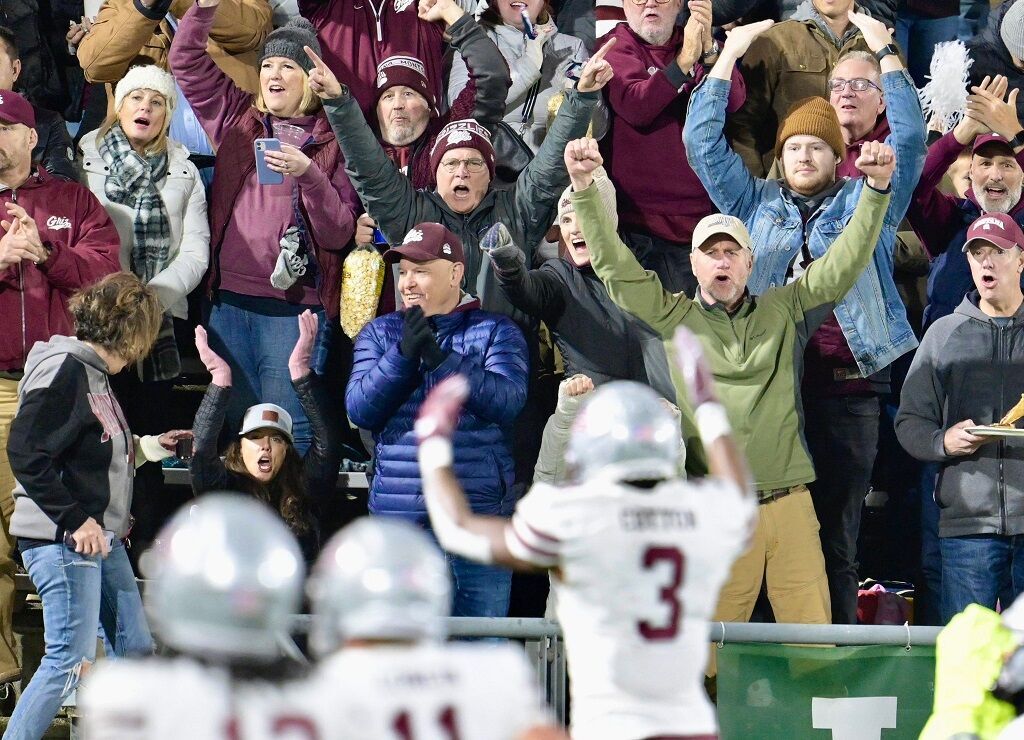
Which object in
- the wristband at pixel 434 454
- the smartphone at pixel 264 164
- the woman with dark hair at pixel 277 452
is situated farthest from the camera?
the smartphone at pixel 264 164

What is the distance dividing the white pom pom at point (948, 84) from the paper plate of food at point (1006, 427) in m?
Result: 1.99

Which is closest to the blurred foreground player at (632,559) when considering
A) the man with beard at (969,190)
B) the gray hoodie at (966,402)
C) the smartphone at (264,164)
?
the gray hoodie at (966,402)

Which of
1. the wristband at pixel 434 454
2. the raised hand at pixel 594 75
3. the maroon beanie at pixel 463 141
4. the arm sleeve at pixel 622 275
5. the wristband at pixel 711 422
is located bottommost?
the wristband at pixel 434 454

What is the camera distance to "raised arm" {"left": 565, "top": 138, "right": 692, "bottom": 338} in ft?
23.7

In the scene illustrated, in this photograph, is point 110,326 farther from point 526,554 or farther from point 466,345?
point 526,554

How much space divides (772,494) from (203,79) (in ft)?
11.3

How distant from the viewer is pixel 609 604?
5090 mm

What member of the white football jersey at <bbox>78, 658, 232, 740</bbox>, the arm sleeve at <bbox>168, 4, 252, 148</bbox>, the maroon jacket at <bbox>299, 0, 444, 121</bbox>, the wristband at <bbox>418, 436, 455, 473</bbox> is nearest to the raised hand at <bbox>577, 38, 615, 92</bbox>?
→ the maroon jacket at <bbox>299, 0, 444, 121</bbox>

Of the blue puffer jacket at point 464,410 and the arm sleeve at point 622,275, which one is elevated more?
the arm sleeve at point 622,275

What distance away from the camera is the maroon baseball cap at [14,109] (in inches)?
301

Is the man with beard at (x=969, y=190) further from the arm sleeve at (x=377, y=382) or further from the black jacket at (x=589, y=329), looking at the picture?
the arm sleeve at (x=377, y=382)

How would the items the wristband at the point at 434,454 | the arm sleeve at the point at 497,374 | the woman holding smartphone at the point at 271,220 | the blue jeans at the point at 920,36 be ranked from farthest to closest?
the blue jeans at the point at 920,36, the woman holding smartphone at the point at 271,220, the arm sleeve at the point at 497,374, the wristband at the point at 434,454

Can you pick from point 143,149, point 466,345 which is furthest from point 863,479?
point 143,149

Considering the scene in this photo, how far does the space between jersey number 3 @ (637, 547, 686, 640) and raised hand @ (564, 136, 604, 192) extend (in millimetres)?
2573
